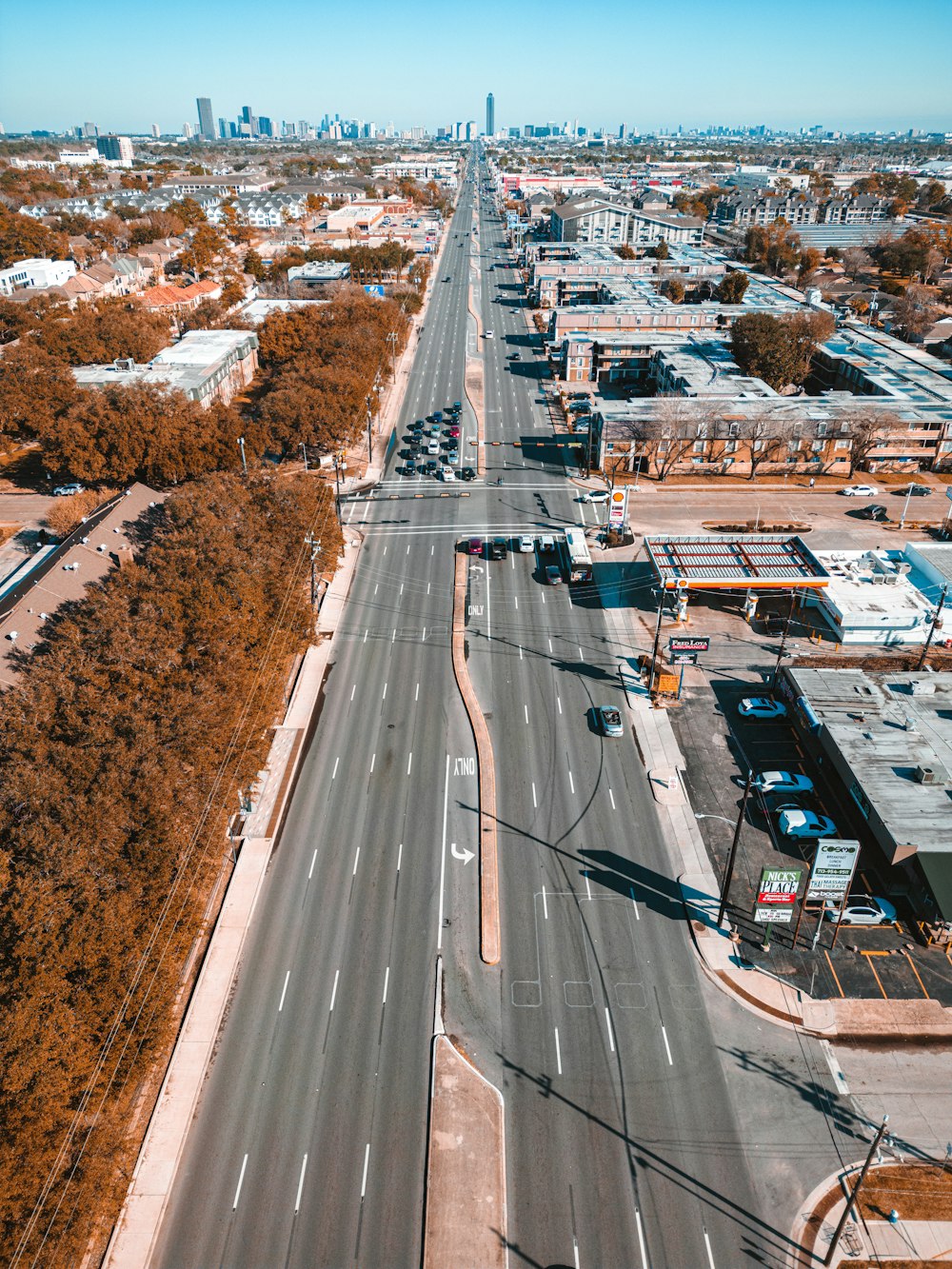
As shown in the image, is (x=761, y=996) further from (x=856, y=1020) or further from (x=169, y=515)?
(x=169, y=515)

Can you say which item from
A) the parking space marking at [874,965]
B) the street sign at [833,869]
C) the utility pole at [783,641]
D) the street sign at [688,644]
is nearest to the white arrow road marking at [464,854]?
the street sign at [833,869]

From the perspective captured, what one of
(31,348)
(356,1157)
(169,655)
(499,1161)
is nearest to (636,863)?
(499,1161)

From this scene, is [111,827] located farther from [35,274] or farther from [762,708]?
[35,274]

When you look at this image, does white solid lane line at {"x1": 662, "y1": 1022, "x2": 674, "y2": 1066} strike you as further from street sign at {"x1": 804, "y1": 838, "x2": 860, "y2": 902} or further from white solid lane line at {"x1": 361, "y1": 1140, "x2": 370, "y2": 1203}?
white solid lane line at {"x1": 361, "y1": 1140, "x2": 370, "y2": 1203}

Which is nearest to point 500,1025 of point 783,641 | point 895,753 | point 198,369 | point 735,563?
point 895,753

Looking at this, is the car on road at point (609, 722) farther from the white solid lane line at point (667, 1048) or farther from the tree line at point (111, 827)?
the tree line at point (111, 827)
